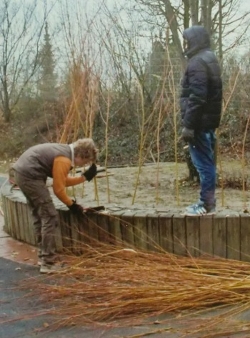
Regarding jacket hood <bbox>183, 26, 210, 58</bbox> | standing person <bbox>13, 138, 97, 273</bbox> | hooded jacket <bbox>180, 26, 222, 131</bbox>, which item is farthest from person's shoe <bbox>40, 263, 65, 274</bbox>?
jacket hood <bbox>183, 26, 210, 58</bbox>

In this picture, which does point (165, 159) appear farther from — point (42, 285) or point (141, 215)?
point (42, 285)

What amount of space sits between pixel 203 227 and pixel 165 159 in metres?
6.74

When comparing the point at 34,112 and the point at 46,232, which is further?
the point at 34,112

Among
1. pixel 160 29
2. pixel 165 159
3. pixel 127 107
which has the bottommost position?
pixel 165 159

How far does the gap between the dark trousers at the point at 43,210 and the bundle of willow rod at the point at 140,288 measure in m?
0.30

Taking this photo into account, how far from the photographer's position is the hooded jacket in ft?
13.7

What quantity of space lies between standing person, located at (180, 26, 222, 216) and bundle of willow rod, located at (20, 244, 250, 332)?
2.28ft

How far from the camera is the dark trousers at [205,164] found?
428 cm

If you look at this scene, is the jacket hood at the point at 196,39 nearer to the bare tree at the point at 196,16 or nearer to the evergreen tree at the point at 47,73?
the bare tree at the point at 196,16

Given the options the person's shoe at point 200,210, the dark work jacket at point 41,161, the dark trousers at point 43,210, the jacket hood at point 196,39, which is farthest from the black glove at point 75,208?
the jacket hood at point 196,39

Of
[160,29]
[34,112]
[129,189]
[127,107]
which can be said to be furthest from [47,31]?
[129,189]

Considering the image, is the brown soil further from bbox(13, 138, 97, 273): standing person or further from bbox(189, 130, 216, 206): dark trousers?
Answer: bbox(13, 138, 97, 273): standing person

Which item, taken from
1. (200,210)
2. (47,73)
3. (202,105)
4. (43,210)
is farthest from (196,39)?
(47,73)

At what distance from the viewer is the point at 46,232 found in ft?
13.7
